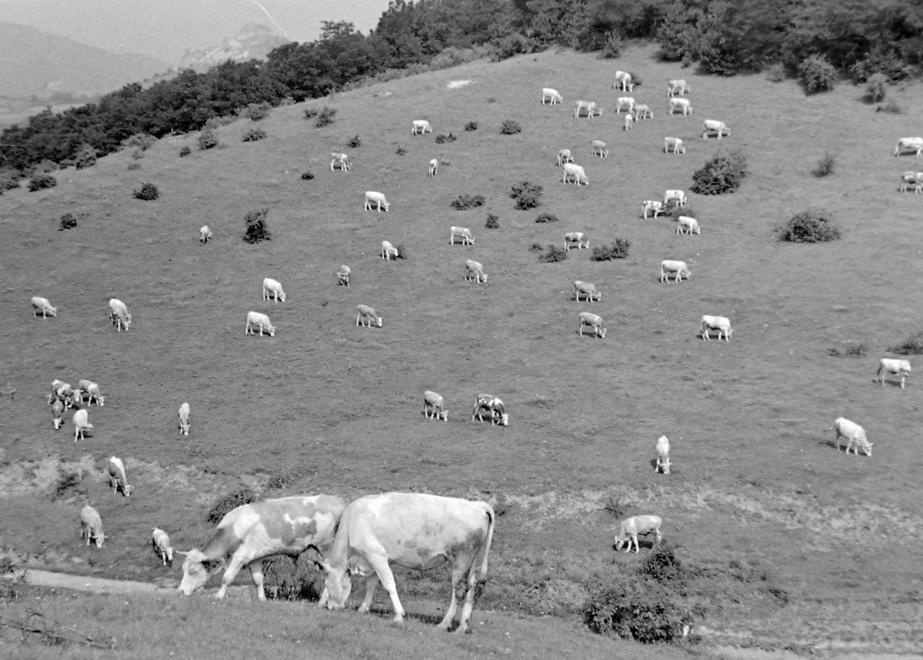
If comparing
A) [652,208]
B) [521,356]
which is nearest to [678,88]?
[652,208]

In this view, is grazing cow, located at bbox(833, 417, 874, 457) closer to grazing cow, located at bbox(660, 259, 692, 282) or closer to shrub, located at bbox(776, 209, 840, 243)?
grazing cow, located at bbox(660, 259, 692, 282)

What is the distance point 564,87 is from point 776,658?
236 ft

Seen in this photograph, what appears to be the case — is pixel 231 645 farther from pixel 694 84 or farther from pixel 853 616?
pixel 694 84

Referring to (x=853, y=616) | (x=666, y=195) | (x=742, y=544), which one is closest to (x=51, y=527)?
(x=742, y=544)

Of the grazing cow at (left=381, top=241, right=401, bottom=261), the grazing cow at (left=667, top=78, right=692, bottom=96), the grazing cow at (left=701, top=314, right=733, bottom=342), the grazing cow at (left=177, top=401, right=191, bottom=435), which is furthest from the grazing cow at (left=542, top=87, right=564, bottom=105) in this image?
the grazing cow at (left=177, top=401, right=191, bottom=435)

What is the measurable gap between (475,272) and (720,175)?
23.8 m

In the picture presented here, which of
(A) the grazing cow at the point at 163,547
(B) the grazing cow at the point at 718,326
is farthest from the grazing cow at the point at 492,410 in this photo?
(A) the grazing cow at the point at 163,547

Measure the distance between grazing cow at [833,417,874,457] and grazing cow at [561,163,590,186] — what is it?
1419 inches

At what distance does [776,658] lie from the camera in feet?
70.1

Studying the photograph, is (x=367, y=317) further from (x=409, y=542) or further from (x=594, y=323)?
(x=409, y=542)

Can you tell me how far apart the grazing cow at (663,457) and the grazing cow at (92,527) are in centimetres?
2054

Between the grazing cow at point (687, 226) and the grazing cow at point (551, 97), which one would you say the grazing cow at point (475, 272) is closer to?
the grazing cow at point (687, 226)

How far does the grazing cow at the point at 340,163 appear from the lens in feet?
228

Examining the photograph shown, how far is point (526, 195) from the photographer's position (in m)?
62.0
